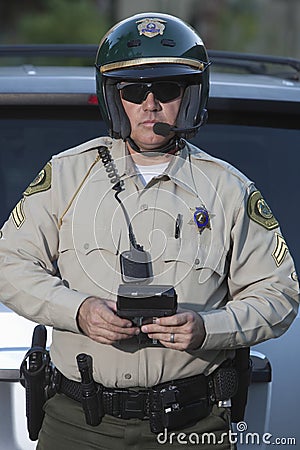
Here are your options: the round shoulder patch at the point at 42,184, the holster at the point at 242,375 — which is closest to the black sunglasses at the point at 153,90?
the round shoulder patch at the point at 42,184

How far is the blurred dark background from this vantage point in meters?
20.5

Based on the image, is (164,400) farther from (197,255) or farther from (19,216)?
(19,216)

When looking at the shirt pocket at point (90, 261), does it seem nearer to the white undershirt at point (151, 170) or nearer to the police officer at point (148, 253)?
the police officer at point (148, 253)

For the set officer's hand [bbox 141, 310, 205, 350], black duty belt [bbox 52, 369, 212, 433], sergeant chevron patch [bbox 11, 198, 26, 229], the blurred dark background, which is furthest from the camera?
the blurred dark background

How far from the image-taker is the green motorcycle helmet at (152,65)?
9.58 ft

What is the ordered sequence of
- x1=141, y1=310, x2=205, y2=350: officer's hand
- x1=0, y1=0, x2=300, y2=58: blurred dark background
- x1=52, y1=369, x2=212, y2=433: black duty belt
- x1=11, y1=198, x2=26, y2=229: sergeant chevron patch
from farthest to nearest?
x1=0, y1=0, x2=300, y2=58: blurred dark background < x1=11, y1=198, x2=26, y2=229: sergeant chevron patch < x1=52, y1=369, x2=212, y2=433: black duty belt < x1=141, y1=310, x2=205, y2=350: officer's hand

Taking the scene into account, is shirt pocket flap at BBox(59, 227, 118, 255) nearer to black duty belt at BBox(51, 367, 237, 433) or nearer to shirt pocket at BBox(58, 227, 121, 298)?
shirt pocket at BBox(58, 227, 121, 298)

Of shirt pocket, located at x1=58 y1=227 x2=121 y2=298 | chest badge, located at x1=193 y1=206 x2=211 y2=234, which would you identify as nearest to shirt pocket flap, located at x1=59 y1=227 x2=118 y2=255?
shirt pocket, located at x1=58 y1=227 x2=121 y2=298

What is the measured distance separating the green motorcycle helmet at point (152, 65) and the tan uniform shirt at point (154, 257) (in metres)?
0.14

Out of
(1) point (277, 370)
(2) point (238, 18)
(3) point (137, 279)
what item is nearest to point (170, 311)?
(3) point (137, 279)

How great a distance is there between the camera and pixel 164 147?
293 centimetres

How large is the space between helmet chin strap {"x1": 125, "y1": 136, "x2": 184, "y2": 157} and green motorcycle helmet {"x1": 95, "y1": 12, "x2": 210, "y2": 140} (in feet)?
0.08

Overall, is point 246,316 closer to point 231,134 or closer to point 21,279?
point 21,279

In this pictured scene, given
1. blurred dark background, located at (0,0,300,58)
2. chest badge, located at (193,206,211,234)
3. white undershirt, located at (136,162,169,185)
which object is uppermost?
white undershirt, located at (136,162,169,185)
